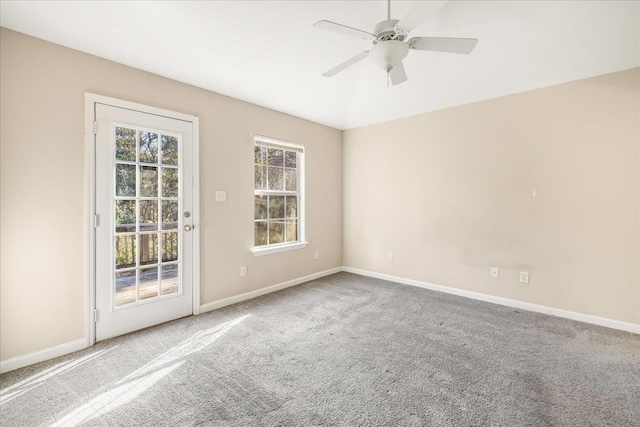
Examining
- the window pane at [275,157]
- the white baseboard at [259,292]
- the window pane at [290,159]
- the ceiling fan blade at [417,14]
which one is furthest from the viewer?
the window pane at [290,159]

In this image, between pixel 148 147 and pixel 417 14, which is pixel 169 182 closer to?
pixel 148 147

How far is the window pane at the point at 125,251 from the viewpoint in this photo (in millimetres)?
2527

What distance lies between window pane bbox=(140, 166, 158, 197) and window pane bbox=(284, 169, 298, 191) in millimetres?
1772

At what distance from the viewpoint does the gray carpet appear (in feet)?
5.35

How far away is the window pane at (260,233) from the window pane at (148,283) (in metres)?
1.23

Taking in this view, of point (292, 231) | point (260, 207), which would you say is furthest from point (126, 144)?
point (292, 231)

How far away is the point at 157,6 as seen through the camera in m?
2.06

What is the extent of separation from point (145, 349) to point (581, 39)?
463cm

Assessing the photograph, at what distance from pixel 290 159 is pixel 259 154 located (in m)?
0.56

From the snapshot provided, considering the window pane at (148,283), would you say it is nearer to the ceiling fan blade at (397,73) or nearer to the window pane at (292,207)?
the window pane at (292,207)

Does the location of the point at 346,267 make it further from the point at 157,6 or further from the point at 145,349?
the point at 157,6

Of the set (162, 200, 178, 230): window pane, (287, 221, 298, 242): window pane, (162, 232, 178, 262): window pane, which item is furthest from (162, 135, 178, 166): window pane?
(287, 221, 298, 242): window pane

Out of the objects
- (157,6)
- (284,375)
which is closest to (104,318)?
(284,375)

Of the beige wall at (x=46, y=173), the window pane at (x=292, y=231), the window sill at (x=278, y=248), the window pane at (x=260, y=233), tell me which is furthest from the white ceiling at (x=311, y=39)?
the window sill at (x=278, y=248)
